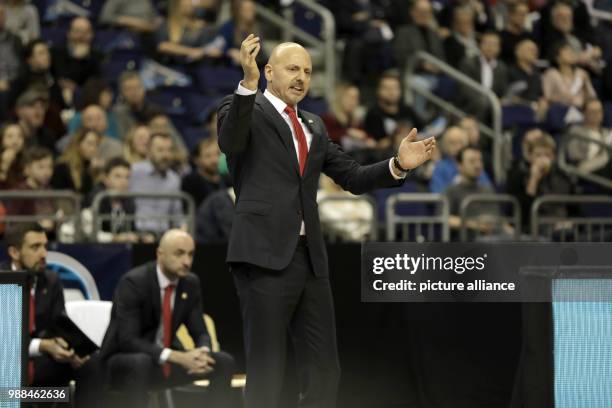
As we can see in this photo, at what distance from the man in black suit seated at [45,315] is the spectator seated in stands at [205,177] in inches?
114

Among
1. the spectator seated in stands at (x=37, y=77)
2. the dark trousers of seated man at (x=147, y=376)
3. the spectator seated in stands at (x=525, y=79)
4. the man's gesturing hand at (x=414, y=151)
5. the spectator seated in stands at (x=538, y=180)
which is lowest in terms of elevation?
the dark trousers of seated man at (x=147, y=376)

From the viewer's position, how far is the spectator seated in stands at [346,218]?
36.9 ft

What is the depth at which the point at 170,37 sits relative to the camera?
14547 millimetres

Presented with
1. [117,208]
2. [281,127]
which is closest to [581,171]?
[117,208]

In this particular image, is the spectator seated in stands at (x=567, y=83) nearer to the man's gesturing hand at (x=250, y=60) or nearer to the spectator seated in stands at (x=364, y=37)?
the spectator seated in stands at (x=364, y=37)

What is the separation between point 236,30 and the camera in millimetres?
14508

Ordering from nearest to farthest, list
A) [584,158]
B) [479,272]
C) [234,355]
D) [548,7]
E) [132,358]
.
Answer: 1. [479,272]
2. [132,358]
3. [234,355]
4. [584,158]
5. [548,7]

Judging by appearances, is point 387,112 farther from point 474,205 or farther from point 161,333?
point 161,333

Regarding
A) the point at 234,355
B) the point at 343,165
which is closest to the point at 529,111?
the point at 234,355

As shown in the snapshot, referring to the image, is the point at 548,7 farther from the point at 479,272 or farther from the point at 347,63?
the point at 479,272

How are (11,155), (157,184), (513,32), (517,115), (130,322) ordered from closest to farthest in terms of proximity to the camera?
(130,322)
(11,155)
(157,184)
(517,115)
(513,32)

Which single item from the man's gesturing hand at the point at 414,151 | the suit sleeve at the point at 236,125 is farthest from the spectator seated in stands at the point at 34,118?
the man's gesturing hand at the point at 414,151

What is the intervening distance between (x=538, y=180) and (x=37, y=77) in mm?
4789

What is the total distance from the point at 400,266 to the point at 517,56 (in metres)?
9.89
